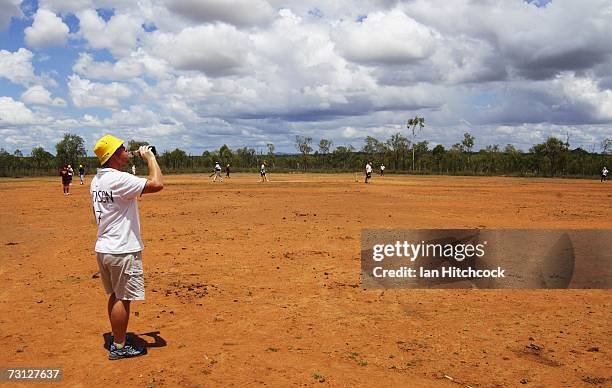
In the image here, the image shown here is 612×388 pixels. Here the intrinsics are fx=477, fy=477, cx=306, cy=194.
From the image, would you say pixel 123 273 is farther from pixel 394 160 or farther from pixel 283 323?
pixel 394 160

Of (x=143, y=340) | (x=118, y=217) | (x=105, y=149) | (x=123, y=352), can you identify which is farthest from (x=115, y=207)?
(x=143, y=340)

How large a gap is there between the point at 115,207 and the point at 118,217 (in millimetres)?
105

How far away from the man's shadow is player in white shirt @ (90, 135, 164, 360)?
2.45 ft

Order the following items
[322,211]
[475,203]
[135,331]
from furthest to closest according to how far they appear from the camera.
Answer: [475,203], [322,211], [135,331]

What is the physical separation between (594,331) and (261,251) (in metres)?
6.92

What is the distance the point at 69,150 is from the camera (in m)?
88.1

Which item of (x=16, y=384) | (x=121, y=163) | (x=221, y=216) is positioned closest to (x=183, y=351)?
(x=16, y=384)

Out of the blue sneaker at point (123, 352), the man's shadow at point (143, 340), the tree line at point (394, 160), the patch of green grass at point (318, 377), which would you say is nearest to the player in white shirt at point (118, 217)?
the blue sneaker at point (123, 352)

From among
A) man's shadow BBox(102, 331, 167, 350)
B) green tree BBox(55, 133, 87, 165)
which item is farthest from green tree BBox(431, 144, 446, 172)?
man's shadow BBox(102, 331, 167, 350)

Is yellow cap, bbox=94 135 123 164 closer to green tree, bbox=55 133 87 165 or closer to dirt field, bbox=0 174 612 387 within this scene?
dirt field, bbox=0 174 612 387

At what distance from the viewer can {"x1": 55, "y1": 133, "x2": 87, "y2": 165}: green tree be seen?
287ft

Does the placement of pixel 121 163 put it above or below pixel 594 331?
above

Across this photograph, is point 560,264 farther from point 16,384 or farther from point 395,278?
point 16,384

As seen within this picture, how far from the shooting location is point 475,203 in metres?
23.4
